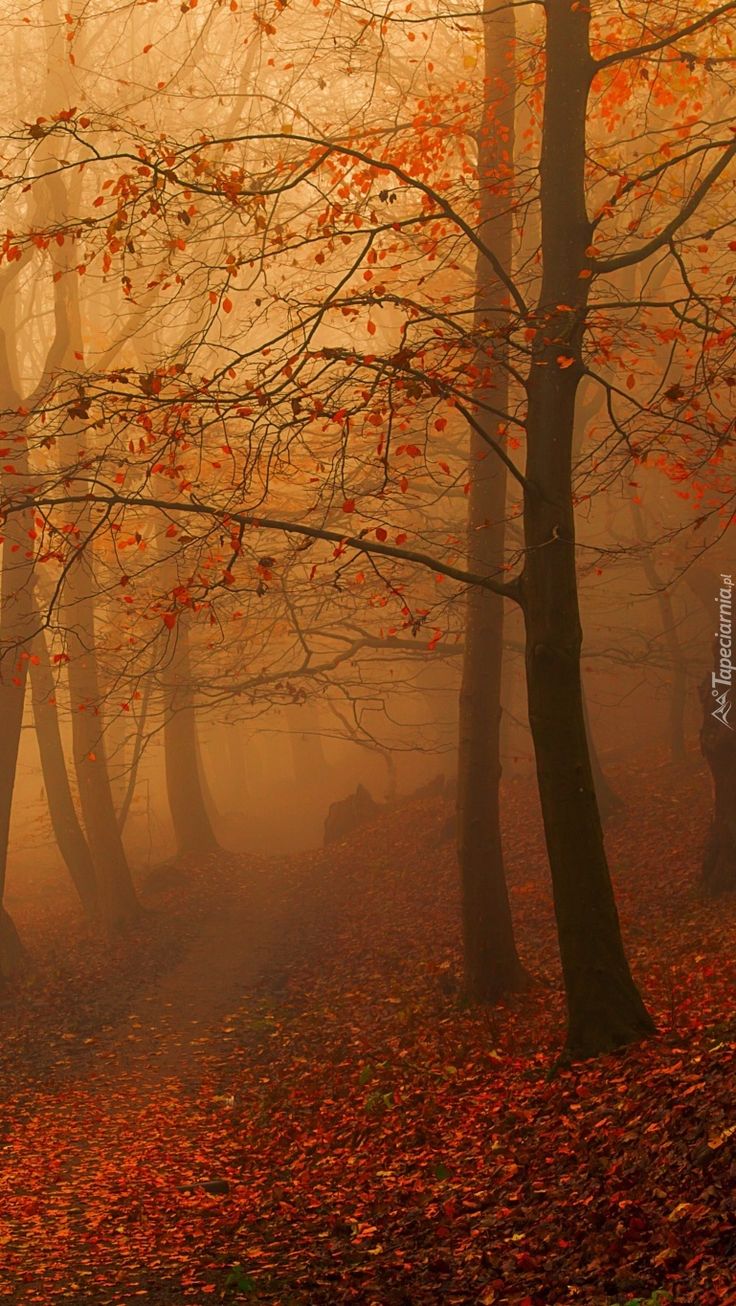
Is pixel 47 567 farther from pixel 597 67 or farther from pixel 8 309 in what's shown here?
pixel 597 67

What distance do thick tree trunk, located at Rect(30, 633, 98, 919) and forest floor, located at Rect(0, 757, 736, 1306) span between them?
3.32 meters

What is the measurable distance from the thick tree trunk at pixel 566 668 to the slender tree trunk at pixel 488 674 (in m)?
3.08

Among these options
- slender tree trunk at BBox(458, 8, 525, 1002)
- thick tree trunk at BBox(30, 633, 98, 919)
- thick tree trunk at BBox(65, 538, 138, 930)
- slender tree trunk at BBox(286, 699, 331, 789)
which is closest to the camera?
slender tree trunk at BBox(458, 8, 525, 1002)

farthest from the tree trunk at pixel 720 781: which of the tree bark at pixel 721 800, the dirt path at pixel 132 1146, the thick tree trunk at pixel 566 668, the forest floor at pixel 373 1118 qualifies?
the dirt path at pixel 132 1146

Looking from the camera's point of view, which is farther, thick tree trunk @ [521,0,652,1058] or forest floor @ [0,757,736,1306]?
thick tree trunk @ [521,0,652,1058]

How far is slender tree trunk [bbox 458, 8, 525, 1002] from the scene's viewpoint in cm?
1187

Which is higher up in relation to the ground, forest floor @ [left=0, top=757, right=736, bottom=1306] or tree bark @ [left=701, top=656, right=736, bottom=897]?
tree bark @ [left=701, top=656, right=736, bottom=897]

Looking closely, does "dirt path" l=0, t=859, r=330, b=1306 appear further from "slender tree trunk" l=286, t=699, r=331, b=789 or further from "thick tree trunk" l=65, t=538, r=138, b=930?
"slender tree trunk" l=286, t=699, r=331, b=789

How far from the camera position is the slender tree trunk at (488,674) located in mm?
11867

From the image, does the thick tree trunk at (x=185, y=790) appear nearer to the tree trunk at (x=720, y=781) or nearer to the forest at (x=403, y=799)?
the forest at (x=403, y=799)

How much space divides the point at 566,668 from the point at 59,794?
1679 centimetres

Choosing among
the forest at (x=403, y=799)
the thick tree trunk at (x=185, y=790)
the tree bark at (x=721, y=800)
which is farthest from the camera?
the thick tree trunk at (x=185, y=790)

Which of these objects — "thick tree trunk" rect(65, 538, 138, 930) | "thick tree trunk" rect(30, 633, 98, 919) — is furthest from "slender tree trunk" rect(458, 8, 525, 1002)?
"thick tree trunk" rect(30, 633, 98, 919)

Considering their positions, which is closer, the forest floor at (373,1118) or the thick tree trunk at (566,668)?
the forest floor at (373,1118)
